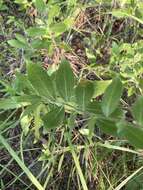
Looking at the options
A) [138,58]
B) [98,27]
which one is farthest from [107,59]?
[138,58]

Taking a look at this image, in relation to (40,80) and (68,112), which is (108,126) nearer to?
(40,80)

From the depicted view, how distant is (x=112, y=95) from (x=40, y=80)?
11 centimetres

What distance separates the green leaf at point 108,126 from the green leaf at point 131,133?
0.15ft

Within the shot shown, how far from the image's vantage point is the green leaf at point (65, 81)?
596 mm

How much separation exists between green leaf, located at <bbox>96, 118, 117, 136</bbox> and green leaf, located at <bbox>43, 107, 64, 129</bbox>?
0.06 m

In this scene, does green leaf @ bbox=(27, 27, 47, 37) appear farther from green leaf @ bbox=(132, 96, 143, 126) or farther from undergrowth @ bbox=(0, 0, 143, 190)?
green leaf @ bbox=(132, 96, 143, 126)

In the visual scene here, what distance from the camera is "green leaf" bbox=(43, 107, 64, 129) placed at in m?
0.61

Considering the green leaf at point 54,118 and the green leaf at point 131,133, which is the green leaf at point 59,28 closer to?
the green leaf at point 54,118

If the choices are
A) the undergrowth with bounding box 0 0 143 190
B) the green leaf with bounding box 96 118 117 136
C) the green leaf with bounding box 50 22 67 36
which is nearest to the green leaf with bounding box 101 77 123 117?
the green leaf with bounding box 96 118 117 136

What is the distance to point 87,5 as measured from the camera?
1522 millimetres

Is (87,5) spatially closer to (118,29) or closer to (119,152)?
(118,29)

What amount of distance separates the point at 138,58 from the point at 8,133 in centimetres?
45

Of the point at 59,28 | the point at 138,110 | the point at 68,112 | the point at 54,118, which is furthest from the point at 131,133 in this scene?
the point at 59,28

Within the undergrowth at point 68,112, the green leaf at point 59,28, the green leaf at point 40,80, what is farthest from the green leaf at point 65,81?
the green leaf at point 59,28
